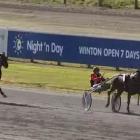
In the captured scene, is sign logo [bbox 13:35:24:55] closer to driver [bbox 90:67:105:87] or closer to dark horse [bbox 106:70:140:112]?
driver [bbox 90:67:105:87]

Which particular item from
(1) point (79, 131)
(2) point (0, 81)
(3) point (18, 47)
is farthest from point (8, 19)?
(1) point (79, 131)

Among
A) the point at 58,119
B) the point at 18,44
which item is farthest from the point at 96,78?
the point at 18,44

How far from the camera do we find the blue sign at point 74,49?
31.9 m

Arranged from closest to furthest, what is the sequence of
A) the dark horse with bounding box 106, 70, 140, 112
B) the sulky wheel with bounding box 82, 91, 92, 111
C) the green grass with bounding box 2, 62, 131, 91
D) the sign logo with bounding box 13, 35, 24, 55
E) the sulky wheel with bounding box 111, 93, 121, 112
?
the dark horse with bounding box 106, 70, 140, 112 < the sulky wheel with bounding box 111, 93, 121, 112 < the sulky wheel with bounding box 82, 91, 92, 111 < the green grass with bounding box 2, 62, 131, 91 < the sign logo with bounding box 13, 35, 24, 55

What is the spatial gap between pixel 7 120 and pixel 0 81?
9.53 m

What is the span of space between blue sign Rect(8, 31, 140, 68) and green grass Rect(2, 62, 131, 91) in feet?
1.66

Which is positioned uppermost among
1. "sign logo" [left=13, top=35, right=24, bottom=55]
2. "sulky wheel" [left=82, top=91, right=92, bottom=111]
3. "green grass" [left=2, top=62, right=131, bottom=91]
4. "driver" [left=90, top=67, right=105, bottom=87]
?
"driver" [left=90, top=67, right=105, bottom=87]

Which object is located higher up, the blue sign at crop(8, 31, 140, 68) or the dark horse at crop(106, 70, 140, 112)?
the dark horse at crop(106, 70, 140, 112)

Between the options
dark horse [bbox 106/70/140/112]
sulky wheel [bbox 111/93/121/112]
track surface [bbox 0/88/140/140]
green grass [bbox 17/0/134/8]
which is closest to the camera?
track surface [bbox 0/88/140/140]

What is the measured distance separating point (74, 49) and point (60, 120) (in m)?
14.6

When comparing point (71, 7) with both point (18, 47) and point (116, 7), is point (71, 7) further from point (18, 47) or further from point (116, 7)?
point (18, 47)

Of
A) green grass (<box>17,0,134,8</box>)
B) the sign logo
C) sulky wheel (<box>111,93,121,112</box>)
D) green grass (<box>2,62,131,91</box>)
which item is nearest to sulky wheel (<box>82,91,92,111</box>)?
sulky wheel (<box>111,93,121,112</box>)

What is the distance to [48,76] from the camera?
30.3 meters

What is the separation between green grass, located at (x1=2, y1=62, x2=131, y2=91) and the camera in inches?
1098
